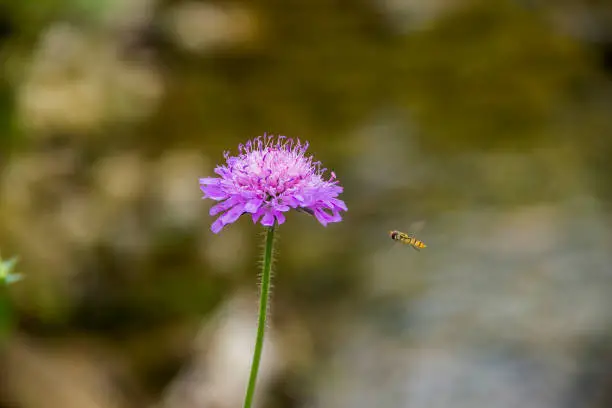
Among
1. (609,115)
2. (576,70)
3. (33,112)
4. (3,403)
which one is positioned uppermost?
(576,70)

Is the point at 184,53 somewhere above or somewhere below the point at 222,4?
below

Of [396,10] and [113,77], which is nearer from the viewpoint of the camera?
[113,77]

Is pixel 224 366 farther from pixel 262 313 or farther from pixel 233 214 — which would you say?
pixel 262 313

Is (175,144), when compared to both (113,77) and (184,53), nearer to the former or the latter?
(113,77)

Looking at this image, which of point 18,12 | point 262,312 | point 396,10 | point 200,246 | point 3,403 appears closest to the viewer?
point 262,312

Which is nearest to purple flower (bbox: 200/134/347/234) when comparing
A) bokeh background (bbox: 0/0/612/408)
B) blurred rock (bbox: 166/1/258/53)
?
bokeh background (bbox: 0/0/612/408)

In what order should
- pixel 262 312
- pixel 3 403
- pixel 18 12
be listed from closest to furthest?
pixel 262 312
pixel 3 403
pixel 18 12

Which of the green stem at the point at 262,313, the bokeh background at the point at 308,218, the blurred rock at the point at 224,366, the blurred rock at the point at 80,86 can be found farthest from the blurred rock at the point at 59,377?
the green stem at the point at 262,313

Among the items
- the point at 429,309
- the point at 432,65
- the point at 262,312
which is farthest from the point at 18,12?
the point at 262,312
